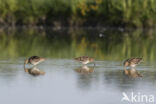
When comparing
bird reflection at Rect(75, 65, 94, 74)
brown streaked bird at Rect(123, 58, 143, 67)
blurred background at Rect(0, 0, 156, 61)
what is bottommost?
bird reflection at Rect(75, 65, 94, 74)

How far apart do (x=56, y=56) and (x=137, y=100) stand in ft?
22.5

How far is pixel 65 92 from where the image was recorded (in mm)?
9727

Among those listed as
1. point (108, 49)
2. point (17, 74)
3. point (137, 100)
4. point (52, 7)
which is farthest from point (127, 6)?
point (137, 100)

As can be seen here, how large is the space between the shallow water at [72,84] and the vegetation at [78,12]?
2056 centimetres

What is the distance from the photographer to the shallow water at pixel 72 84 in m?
9.12

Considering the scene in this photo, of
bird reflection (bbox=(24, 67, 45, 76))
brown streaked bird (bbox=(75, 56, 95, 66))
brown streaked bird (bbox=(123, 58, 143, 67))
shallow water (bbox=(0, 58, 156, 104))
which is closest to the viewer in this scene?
shallow water (bbox=(0, 58, 156, 104))

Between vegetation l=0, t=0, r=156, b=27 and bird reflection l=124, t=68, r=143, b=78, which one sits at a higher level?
vegetation l=0, t=0, r=156, b=27

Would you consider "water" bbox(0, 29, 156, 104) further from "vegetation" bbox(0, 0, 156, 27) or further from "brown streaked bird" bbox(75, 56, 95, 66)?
"vegetation" bbox(0, 0, 156, 27)

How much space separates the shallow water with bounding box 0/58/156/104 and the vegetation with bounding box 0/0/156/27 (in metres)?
20.6

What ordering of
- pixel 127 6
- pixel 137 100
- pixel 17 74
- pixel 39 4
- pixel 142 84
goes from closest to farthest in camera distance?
pixel 137 100
pixel 142 84
pixel 17 74
pixel 127 6
pixel 39 4

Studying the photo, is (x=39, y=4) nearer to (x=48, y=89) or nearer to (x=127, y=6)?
(x=127, y=6)

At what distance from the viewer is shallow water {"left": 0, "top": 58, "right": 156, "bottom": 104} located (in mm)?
9125

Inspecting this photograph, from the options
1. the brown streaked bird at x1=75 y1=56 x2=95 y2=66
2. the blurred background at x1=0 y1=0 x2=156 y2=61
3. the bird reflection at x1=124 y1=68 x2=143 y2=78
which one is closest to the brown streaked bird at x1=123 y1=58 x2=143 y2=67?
the bird reflection at x1=124 y1=68 x2=143 y2=78

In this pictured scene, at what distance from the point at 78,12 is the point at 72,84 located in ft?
Result: 82.9
